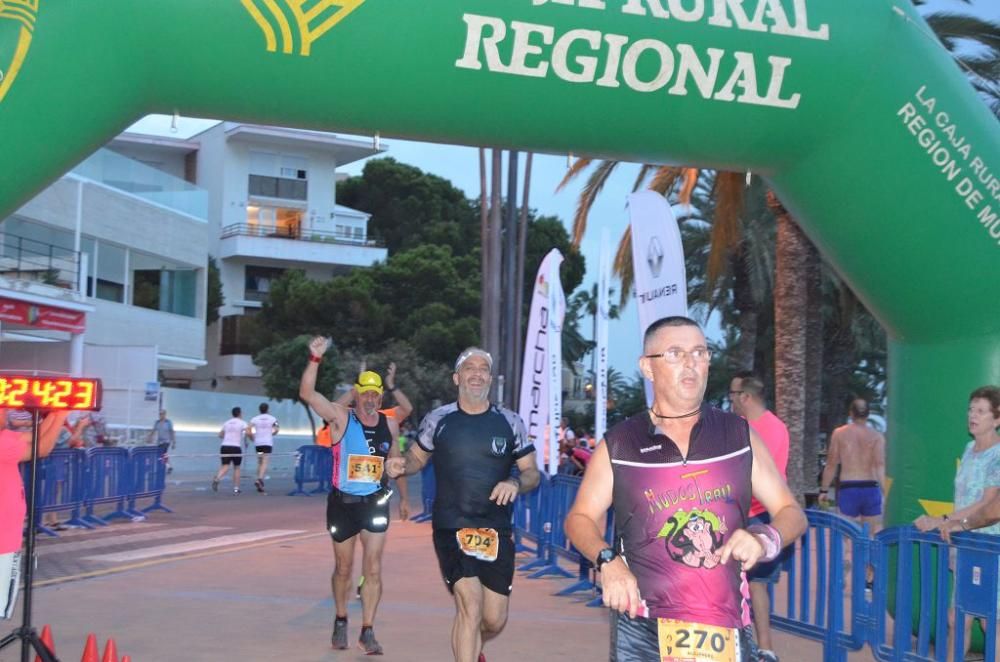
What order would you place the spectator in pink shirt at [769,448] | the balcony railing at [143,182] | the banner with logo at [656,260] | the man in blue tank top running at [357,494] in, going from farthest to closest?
1. the balcony railing at [143,182]
2. the banner with logo at [656,260]
3. the man in blue tank top running at [357,494]
4. the spectator in pink shirt at [769,448]

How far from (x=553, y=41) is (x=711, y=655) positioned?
4453 mm

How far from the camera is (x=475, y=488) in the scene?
7012mm

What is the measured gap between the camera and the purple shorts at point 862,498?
40.1 feet

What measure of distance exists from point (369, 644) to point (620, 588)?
491 centimetres

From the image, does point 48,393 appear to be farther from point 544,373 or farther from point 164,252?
point 164,252

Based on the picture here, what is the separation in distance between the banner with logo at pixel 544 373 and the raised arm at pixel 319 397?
5407 mm

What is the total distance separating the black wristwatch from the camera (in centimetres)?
389

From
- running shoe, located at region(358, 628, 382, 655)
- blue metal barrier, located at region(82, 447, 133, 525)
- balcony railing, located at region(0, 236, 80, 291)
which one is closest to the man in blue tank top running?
running shoe, located at region(358, 628, 382, 655)

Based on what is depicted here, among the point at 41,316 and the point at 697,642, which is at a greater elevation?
the point at 41,316

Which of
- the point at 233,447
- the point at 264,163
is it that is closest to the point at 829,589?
the point at 233,447

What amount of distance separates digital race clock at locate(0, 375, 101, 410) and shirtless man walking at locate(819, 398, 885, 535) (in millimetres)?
8205

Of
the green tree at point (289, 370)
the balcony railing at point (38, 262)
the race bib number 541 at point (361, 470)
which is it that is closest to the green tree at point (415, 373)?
the green tree at point (289, 370)

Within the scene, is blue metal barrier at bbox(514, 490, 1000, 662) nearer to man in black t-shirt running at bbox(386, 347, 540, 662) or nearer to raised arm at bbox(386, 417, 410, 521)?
man in black t-shirt running at bbox(386, 347, 540, 662)

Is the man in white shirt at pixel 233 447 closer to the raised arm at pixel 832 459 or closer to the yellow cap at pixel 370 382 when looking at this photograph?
the raised arm at pixel 832 459
